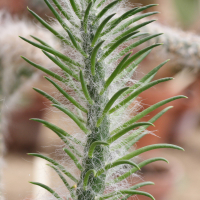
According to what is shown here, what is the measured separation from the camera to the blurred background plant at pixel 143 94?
1.62ft

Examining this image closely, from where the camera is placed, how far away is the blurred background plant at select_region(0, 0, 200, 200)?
494mm

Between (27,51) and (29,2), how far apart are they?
0.37 m

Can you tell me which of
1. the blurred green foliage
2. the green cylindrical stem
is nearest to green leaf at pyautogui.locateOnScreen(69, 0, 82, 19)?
the green cylindrical stem

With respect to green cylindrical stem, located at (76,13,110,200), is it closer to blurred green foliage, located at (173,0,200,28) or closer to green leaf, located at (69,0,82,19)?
green leaf, located at (69,0,82,19)

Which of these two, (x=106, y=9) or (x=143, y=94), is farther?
(x=143, y=94)

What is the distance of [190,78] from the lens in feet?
3.41

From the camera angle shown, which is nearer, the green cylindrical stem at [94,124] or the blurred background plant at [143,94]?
the green cylindrical stem at [94,124]

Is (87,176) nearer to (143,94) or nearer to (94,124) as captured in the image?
(94,124)

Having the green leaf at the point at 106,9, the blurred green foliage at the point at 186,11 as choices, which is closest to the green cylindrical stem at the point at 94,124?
the green leaf at the point at 106,9

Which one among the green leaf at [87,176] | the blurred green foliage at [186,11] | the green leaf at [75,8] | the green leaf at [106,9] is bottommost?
the green leaf at [87,176]

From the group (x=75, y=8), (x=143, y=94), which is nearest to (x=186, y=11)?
(x=143, y=94)

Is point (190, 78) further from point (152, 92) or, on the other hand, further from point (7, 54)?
point (7, 54)

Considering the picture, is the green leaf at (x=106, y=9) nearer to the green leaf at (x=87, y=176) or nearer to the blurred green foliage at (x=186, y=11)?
the green leaf at (x=87, y=176)

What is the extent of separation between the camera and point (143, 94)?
2.62ft
